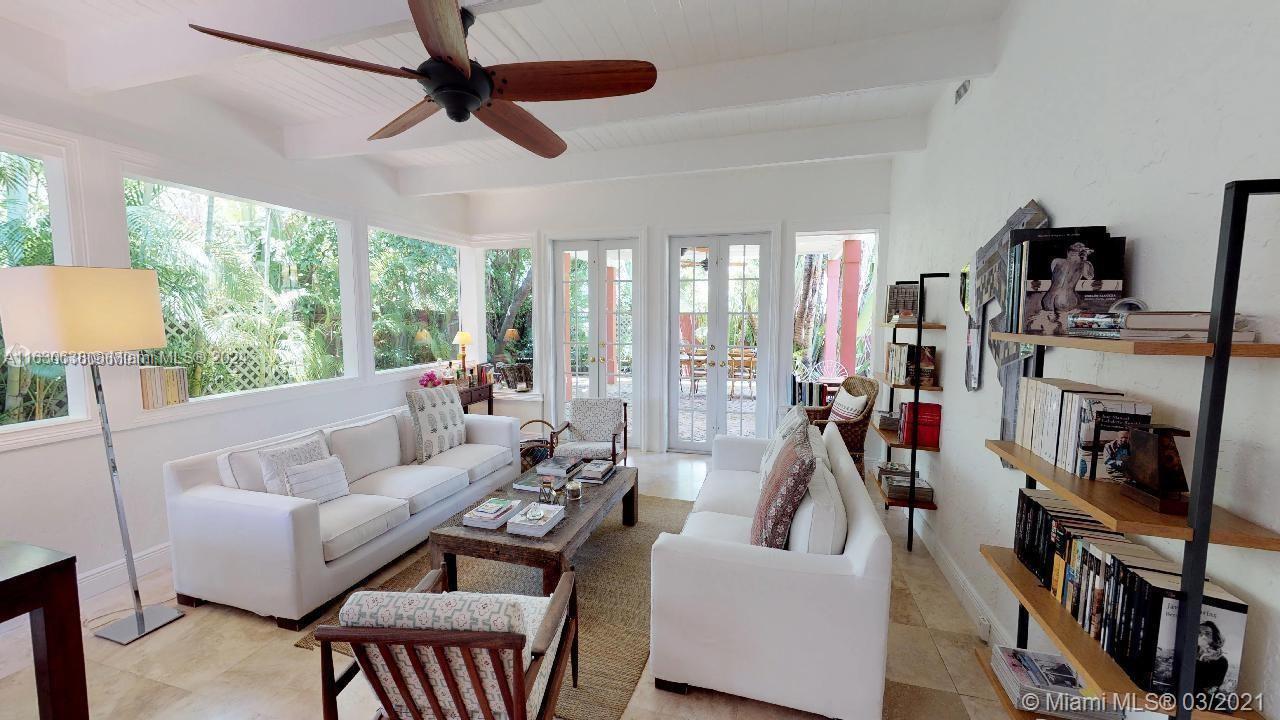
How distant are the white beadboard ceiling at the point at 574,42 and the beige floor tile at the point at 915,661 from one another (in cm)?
269

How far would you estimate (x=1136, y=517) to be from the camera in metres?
1.08

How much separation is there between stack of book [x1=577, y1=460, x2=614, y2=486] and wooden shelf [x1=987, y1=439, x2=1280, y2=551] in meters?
2.18

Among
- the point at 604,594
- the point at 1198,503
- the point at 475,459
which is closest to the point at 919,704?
the point at 1198,503

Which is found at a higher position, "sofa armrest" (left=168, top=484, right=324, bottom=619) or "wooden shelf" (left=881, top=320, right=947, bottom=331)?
"wooden shelf" (left=881, top=320, right=947, bottom=331)

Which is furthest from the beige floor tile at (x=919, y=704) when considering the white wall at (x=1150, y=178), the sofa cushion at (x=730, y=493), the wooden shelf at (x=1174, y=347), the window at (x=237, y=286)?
the window at (x=237, y=286)

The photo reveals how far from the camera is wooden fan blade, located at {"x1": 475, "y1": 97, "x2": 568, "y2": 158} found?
5.89 ft

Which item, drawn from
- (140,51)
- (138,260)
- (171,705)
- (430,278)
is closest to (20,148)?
(140,51)

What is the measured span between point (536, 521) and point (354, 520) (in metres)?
1.01

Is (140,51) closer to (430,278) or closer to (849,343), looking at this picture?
(430,278)

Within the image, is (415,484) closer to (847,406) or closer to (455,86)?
(455,86)

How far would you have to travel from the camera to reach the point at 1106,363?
1570 mm

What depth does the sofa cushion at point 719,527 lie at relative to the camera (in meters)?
2.24

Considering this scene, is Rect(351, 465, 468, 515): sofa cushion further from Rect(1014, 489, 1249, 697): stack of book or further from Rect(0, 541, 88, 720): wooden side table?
Rect(1014, 489, 1249, 697): stack of book

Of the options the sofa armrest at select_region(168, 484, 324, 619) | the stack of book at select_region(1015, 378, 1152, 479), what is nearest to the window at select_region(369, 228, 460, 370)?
the sofa armrest at select_region(168, 484, 324, 619)
